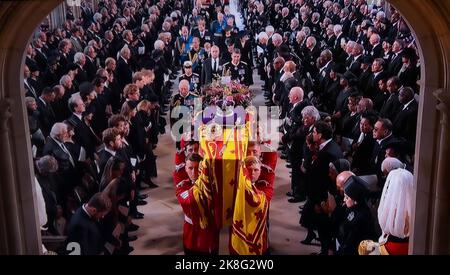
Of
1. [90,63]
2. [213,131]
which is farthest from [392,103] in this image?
[90,63]

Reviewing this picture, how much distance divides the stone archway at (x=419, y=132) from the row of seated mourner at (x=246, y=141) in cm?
65

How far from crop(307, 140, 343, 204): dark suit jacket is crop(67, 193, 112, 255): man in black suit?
272cm

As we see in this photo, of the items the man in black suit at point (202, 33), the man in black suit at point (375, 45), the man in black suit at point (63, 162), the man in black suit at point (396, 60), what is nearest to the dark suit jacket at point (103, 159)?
the man in black suit at point (63, 162)

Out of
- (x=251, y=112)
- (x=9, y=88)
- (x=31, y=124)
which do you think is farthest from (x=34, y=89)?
(x=9, y=88)

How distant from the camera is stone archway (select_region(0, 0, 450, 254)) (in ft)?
14.5

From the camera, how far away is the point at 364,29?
587 inches

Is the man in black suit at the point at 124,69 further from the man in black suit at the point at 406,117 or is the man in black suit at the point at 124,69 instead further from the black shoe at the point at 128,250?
the man in black suit at the point at 406,117

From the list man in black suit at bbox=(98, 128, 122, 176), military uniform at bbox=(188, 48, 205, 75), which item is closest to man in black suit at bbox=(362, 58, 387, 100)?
military uniform at bbox=(188, 48, 205, 75)

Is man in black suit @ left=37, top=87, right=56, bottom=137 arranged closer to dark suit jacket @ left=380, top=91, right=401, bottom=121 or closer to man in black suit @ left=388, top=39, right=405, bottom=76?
dark suit jacket @ left=380, top=91, right=401, bottom=121

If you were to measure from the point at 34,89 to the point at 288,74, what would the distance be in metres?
4.52

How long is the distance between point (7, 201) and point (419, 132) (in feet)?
→ 11.4

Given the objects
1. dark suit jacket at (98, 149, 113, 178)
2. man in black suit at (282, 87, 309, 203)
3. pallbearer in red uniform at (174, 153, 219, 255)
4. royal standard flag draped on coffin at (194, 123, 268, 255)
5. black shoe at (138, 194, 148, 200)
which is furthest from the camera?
black shoe at (138, 194, 148, 200)

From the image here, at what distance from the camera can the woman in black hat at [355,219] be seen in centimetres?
589

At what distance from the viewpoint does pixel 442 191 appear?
187 inches
